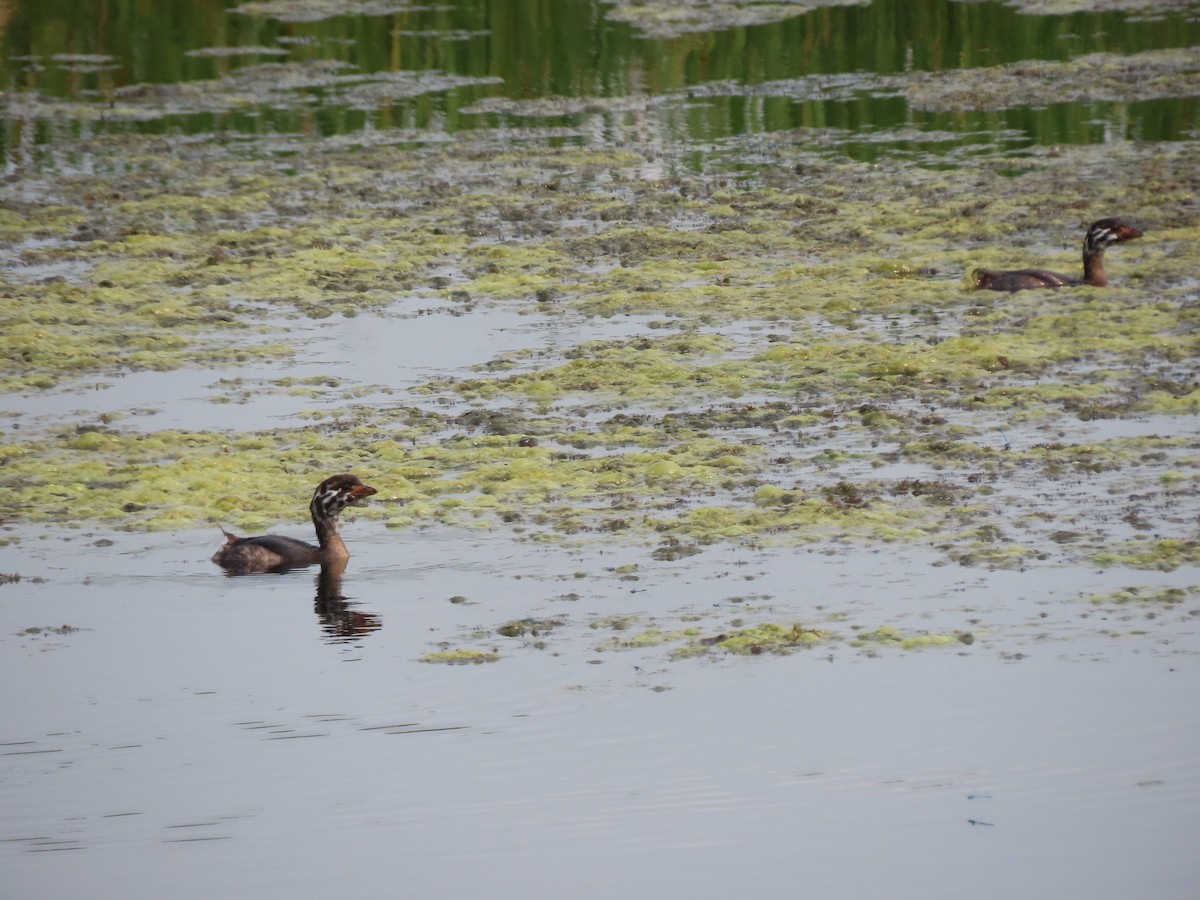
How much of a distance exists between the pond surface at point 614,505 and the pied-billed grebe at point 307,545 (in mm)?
142

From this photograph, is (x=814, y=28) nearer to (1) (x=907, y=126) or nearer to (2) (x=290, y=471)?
(1) (x=907, y=126)

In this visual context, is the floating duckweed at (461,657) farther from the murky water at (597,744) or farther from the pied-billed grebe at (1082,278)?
the pied-billed grebe at (1082,278)

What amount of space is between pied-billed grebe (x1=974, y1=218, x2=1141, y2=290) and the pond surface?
134 millimetres

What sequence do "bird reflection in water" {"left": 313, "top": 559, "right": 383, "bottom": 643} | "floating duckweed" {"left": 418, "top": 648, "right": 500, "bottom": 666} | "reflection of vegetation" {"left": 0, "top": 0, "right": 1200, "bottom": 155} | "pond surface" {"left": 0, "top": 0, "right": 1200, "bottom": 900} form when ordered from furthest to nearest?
1. "reflection of vegetation" {"left": 0, "top": 0, "right": 1200, "bottom": 155}
2. "bird reflection in water" {"left": 313, "top": 559, "right": 383, "bottom": 643}
3. "floating duckweed" {"left": 418, "top": 648, "right": 500, "bottom": 666}
4. "pond surface" {"left": 0, "top": 0, "right": 1200, "bottom": 900}

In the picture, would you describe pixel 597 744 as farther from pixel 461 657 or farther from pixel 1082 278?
pixel 1082 278

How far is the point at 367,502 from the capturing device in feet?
36.3

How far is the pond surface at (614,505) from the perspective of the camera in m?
6.86

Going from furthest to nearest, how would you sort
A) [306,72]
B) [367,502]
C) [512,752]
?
[306,72] → [367,502] → [512,752]

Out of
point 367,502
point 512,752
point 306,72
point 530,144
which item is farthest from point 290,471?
point 306,72

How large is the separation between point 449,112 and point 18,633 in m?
16.7

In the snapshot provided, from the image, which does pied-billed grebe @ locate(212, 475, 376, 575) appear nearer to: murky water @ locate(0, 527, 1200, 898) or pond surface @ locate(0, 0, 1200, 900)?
pond surface @ locate(0, 0, 1200, 900)

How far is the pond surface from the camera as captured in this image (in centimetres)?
686

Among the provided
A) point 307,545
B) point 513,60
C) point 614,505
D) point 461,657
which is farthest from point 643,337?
point 513,60

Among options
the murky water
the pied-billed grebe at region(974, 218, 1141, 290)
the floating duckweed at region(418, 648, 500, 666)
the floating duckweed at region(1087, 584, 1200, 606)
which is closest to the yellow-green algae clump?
the pied-billed grebe at region(974, 218, 1141, 290)
